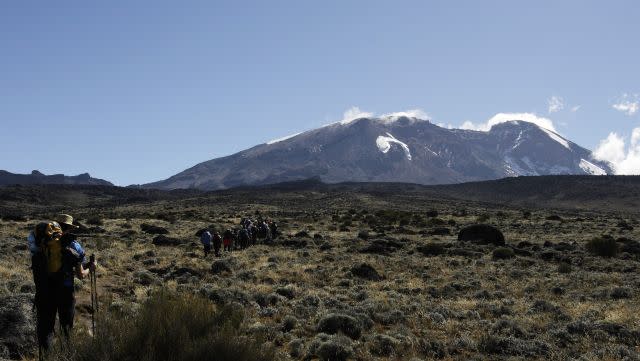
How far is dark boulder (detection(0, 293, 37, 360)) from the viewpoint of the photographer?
876 cm

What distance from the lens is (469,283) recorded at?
19781mm

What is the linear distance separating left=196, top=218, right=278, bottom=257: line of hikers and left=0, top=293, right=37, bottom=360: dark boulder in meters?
17.9

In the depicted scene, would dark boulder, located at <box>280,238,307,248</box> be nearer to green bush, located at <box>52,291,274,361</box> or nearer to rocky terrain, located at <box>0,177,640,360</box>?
rocky terrain, located at <box>0,177,640,360</box>

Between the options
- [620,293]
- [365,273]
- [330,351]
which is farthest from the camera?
[365,273]

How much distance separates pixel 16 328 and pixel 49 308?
5.90 feet

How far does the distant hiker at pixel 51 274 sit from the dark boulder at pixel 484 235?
30.3 metres

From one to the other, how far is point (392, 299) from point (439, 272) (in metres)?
7.67

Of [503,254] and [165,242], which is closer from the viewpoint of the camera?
[503,254]

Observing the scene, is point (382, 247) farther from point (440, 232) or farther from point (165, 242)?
point (440, 232)

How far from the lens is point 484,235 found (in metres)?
35.6

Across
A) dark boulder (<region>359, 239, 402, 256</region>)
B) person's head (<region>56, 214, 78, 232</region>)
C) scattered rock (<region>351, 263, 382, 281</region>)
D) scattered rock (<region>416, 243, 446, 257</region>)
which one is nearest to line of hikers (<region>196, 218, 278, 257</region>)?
dark boulder (<region>359, 239, 402, 256</region>)

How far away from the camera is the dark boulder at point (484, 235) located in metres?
35.0

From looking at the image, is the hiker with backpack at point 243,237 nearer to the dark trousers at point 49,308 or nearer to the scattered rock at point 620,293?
the scattered rock at point 620,293

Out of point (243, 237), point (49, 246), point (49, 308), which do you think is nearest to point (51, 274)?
point (49, 246)
